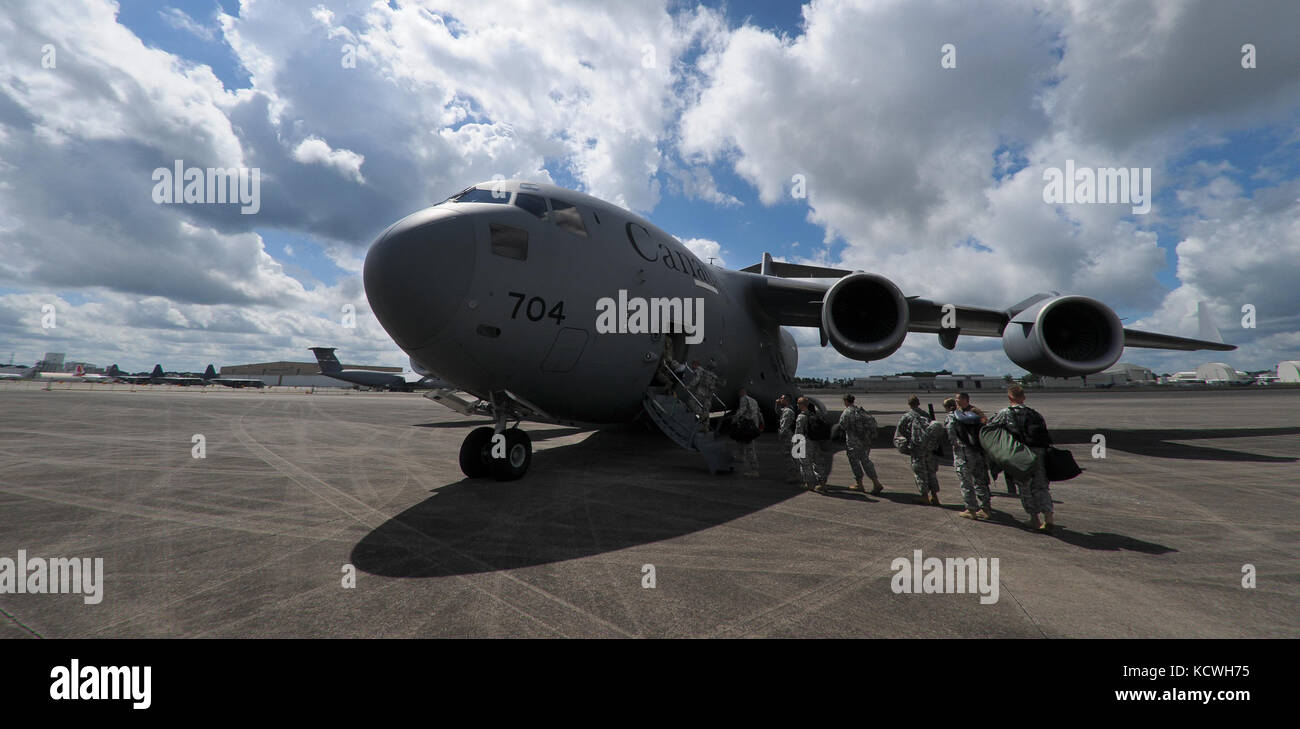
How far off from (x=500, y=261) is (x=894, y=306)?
8039mm

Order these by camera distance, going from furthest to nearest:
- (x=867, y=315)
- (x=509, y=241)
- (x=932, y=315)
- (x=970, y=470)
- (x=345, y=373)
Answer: (x=345, y=373) → (x=932, y=315) → (x=867, y=315) → (x=509, y=241) → (x=970, y=470)

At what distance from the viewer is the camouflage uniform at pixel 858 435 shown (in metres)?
6.73

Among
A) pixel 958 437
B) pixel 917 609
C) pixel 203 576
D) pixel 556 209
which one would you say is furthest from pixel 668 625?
pixel 556 209

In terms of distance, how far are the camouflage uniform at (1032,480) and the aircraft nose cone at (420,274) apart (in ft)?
20.3

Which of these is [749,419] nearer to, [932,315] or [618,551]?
[618,551]

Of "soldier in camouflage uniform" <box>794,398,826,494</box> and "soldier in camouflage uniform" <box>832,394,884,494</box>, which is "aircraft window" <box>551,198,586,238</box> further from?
"soldier in camouflage uniform" <box>832,394,884,494</box>

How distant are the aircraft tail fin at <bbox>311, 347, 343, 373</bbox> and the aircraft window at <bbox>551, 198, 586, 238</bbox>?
6247 cm

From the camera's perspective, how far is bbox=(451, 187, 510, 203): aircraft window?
253 inches

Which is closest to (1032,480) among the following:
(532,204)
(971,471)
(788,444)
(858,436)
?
(971,471)

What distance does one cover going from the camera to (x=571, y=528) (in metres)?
4.89

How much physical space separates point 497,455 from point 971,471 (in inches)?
251

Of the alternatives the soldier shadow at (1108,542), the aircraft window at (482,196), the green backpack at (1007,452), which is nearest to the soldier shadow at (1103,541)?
the soldier shadow at (1108,542)

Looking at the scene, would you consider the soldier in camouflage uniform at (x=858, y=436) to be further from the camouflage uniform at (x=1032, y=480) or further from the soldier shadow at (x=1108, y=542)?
the soldier shadow at (x=1108, y=542)

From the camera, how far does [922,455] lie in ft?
20.2
